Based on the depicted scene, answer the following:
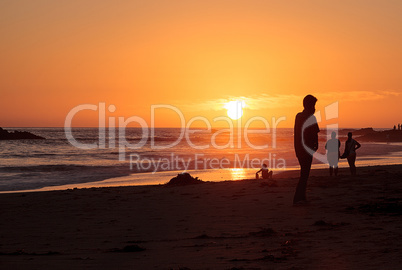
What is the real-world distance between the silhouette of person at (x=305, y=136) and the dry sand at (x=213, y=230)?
619mm

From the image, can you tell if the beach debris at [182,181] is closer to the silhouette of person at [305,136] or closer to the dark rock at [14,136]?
the silhouette of person at [305,136]

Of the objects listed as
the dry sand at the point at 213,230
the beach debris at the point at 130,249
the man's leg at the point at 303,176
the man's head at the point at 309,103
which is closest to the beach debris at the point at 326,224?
the dry sand at the point at 213,230

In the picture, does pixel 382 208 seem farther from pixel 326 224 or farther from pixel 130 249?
pixel 130 249

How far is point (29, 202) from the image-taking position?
37.5 feet

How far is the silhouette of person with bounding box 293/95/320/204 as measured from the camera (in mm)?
8375

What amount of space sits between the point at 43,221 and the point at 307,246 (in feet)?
18.5

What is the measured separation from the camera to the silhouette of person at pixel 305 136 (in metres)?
8.38

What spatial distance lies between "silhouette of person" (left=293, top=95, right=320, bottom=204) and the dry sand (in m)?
0.62

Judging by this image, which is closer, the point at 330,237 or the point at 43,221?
the point at 330,237

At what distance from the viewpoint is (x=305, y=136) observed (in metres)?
8.41

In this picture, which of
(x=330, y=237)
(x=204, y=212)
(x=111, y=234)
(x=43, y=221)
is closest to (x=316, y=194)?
(x=204, y=212)

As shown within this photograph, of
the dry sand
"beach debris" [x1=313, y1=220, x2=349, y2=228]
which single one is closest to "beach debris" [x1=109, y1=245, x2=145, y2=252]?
the dry sand

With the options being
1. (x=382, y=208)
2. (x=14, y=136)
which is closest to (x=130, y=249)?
(x=382, y=208)

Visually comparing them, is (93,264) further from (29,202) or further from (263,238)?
(29,202)
